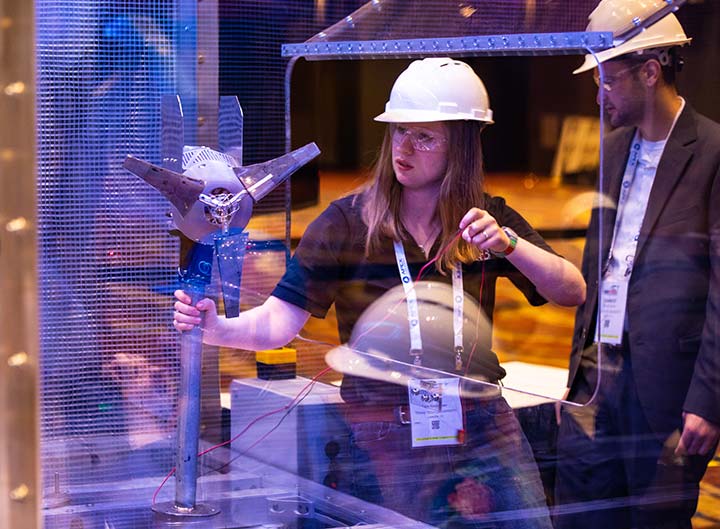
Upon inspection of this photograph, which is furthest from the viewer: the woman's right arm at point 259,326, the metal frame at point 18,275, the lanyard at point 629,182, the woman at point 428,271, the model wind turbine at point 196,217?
the lanyard at point 629,182

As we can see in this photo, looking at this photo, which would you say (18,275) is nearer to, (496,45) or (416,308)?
(416,308)

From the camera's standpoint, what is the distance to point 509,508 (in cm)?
185

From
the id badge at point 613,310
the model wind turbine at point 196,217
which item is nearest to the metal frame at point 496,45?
the model wind turbine at point 196,217

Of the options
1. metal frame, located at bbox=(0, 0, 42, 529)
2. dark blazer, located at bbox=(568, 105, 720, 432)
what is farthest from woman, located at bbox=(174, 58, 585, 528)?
metal frame, located at bbox=(0, 0, 42, 529)

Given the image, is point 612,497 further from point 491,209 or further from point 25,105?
point 25,105

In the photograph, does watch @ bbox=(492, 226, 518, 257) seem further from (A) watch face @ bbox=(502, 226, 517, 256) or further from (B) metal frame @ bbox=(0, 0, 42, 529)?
(B) metal frame @ bbox=(0, 0, 42, 529)

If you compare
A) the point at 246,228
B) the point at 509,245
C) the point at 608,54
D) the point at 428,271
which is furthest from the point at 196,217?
the point at 608,54

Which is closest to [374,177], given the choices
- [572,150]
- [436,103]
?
[436,103]

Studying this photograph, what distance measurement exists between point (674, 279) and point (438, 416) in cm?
80

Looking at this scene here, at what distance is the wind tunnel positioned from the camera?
71.9 inches

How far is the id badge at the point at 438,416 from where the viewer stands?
1.83 meters

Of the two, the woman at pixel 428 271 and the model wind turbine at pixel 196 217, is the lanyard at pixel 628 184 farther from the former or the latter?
the model wind turbine at pixel 196 217

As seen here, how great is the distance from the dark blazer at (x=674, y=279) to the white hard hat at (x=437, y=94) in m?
0.51

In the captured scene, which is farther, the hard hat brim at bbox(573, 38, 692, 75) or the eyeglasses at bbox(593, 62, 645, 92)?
the eyeglasses at bbox(593, 62, 645, 92)
